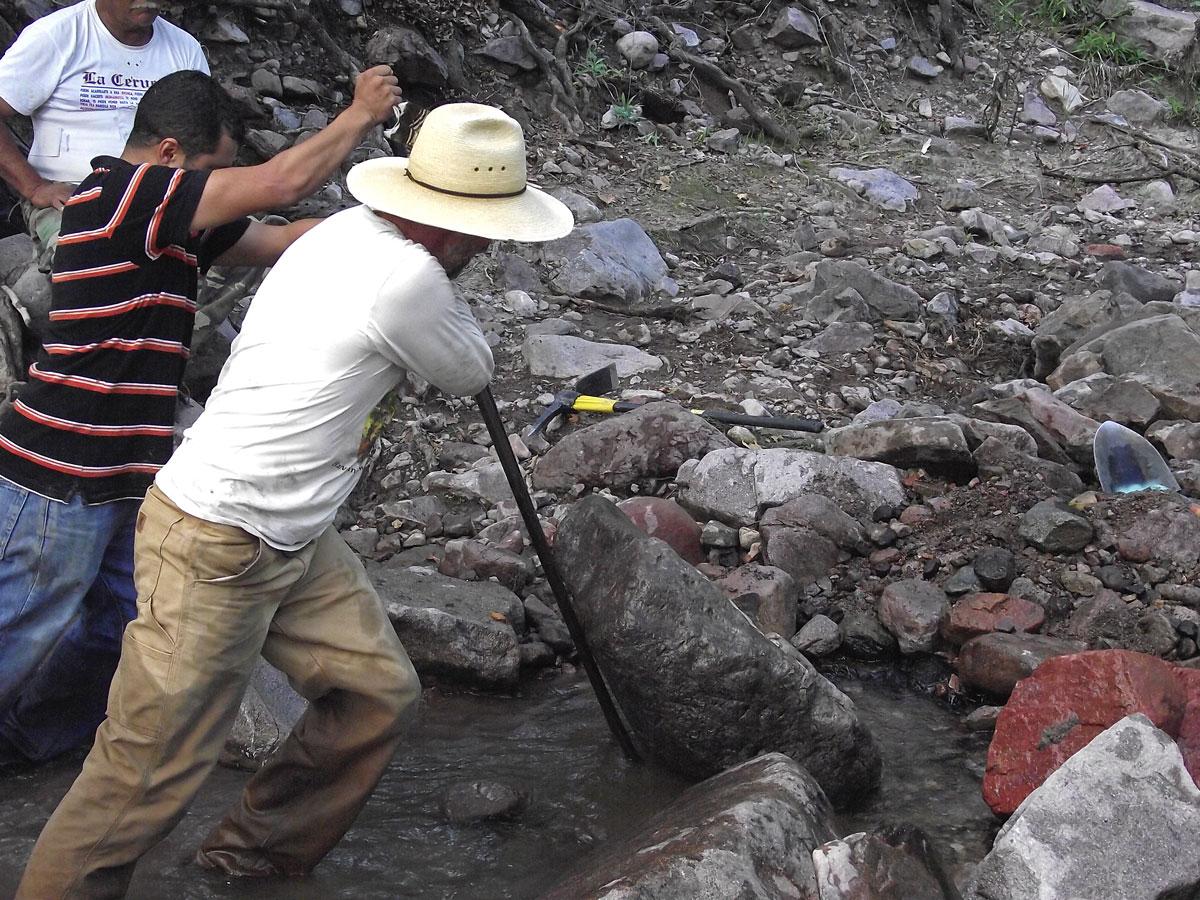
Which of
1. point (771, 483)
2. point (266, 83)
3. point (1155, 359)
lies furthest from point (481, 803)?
point (266, 83)

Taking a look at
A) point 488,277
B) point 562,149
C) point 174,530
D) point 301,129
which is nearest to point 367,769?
point 174,530

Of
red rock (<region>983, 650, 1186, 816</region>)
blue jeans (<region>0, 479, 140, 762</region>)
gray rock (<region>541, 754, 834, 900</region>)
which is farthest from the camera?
red rock (<region>983, 650, 1186, 816</region>)

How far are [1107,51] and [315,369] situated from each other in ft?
30.8

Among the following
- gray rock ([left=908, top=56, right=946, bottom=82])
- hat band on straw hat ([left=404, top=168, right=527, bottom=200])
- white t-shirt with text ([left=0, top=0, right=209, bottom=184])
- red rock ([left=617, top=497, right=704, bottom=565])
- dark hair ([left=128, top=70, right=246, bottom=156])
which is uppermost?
hat band on straw hat ([left=404, top=168, right=527, bottom=200])

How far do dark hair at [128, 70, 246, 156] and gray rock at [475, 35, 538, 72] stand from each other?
198 inches

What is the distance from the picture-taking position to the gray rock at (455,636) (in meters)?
3.78

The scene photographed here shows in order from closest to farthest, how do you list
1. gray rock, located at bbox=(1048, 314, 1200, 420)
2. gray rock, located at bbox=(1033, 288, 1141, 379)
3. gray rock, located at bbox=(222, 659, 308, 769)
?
gray rock, located at bbox=(222, 659, 308, 769), gray rock, located at bbox=(1048, 314, 1200, 420), gray rock, located at bbox=(1033, 288, 1141, 379)

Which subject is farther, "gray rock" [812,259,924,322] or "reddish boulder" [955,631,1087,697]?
"gray rock" [812,259,924,322]

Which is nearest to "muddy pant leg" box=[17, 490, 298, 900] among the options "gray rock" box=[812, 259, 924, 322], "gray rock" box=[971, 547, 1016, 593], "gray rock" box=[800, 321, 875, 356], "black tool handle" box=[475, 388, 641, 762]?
"black tool handle" box=[475, 388, 641, 762]

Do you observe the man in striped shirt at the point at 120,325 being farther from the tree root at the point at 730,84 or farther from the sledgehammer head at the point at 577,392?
the tree root at the point at 730,84

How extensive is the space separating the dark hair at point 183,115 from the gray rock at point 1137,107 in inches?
323

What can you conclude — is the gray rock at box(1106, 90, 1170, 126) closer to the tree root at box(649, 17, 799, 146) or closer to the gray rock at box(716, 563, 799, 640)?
the tree root at box(649, 17, 799, 146)

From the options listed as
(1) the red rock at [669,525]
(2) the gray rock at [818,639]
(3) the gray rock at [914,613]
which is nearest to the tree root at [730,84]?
(1) the red rock at [669,525]

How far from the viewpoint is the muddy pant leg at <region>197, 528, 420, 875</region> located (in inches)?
106
